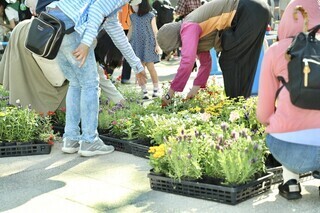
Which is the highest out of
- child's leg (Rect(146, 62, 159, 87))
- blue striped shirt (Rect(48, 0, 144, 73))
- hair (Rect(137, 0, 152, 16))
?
hair (Rect(137, 0, 152, 16))

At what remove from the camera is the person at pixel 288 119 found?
13.3ft

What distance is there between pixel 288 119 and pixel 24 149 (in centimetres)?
275

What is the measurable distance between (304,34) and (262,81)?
44 centimetres

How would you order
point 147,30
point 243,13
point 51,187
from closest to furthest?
point 51,187 → point 243,13 → point 147,30

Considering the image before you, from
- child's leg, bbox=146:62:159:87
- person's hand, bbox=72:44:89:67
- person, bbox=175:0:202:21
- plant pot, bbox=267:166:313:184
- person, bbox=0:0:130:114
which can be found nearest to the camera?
plant pot, bbox=267:166:313:184

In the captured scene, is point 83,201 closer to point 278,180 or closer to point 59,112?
point 278,180

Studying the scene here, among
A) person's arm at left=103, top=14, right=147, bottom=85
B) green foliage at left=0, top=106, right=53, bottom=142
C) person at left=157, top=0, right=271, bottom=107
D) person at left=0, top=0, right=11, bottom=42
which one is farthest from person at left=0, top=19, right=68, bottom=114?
Result: person at left=0, top=0, right=11, bottom=42

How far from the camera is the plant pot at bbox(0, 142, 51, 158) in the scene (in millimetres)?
5855

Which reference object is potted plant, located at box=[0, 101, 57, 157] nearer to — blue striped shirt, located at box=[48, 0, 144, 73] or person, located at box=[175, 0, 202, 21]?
blue striped shirt, located at box=[48, 0, 144, 73]

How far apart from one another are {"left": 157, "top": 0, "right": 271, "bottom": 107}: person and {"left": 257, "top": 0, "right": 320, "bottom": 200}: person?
6.48 feet

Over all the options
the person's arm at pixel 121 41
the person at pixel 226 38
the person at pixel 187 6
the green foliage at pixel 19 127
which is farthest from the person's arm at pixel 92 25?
the person at pixel 187 6

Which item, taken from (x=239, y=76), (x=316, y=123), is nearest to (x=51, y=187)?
(x=316, y=123)

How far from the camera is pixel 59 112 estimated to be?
22.7 feet

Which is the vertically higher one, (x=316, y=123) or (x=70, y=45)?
(x=70, y=45)
